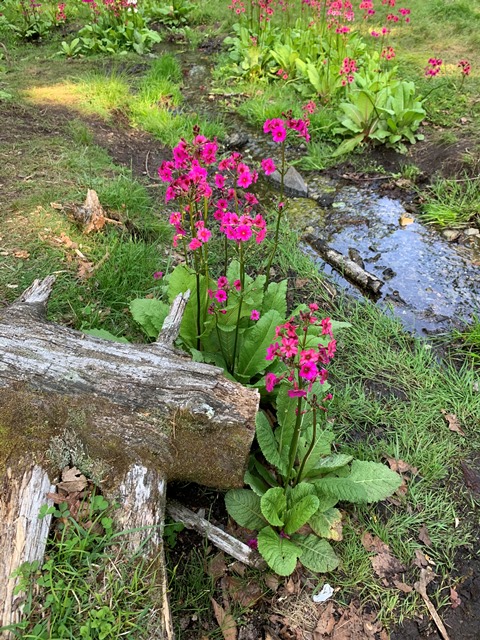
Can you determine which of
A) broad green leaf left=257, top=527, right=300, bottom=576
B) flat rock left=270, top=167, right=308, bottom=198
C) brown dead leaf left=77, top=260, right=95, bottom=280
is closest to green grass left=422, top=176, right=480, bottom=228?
flat rock left=270, top=167, right=308, bottom=198

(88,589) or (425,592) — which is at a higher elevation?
(88,589)

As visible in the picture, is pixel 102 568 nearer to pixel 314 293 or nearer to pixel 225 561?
pixel 225 561

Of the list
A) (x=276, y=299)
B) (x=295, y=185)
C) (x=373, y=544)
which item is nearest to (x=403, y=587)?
(x=373, y=544)

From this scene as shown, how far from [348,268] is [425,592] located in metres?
2.56

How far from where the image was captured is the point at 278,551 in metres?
2.12

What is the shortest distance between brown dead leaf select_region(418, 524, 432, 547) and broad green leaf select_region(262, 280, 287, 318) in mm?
1364

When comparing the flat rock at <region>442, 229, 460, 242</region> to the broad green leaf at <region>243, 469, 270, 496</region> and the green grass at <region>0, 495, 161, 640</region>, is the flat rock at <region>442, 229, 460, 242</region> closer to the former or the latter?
the broad green leaf at <region>243, 469, 270, 496</region>

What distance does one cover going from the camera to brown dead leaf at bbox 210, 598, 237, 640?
204 centimetres

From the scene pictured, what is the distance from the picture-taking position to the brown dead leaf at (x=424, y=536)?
2.38 metres

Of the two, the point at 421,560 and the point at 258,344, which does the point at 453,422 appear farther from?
the point at 258,344

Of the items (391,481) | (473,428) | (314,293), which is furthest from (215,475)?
(314,293)

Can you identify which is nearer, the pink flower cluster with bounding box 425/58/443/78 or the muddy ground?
the muddy ground

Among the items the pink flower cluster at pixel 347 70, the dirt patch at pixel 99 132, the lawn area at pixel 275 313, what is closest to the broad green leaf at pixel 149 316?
the lawn area at pixel 275 313

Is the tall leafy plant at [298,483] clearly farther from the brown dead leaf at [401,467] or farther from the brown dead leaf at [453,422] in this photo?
the brown dead leaf at [453,422]
